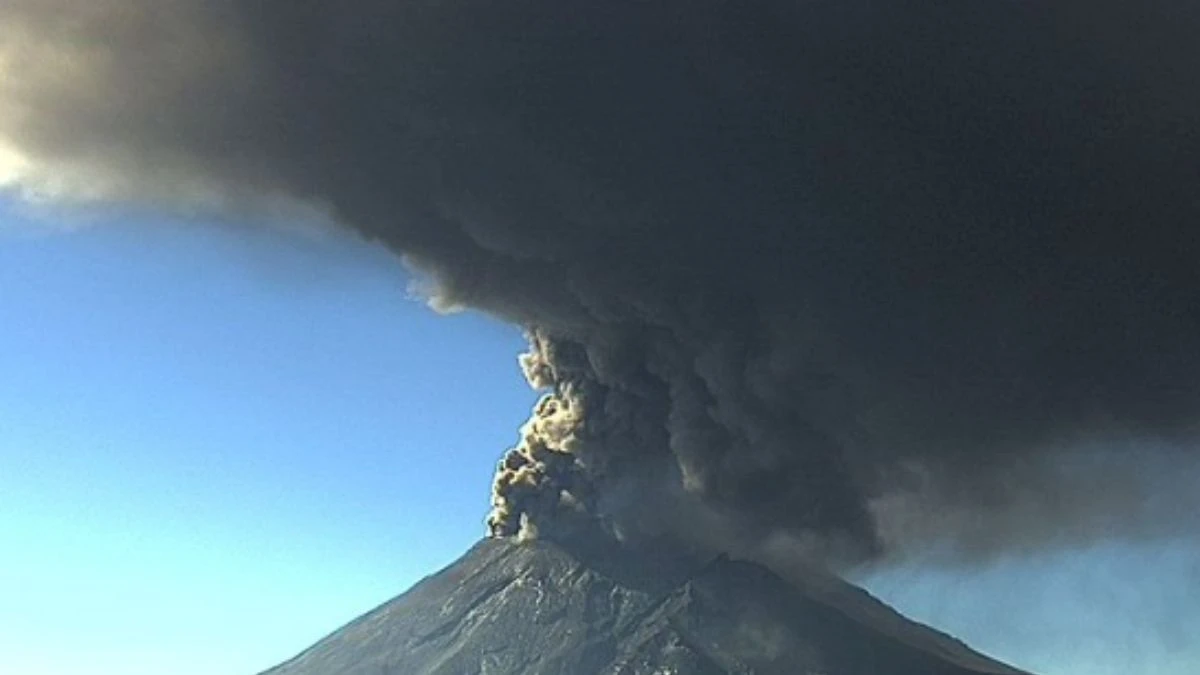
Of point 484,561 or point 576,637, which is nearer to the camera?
point 576,637

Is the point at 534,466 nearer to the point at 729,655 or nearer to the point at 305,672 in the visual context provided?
the point at 729,655

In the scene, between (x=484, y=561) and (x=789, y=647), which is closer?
(x=789, y=647)

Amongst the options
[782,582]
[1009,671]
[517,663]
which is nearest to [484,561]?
[517,663]

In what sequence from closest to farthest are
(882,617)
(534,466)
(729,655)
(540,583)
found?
(534,466) < (729,655) < (540,583) < (882,617)

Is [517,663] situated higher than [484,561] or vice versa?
[484,561]

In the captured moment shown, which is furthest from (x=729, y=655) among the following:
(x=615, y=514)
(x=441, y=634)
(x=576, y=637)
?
(x=441, y=634)

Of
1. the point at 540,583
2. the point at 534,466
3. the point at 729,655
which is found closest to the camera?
the point at 534,466

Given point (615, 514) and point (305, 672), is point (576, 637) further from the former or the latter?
point (305, 672)
